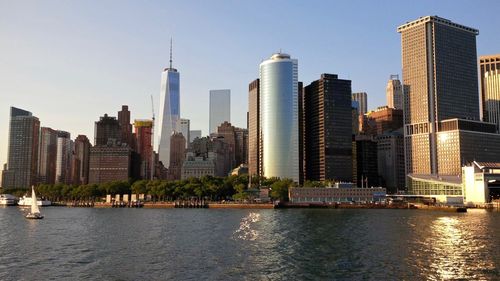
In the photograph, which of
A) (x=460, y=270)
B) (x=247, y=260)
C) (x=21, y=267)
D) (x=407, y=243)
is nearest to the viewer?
(x=460, y=270)

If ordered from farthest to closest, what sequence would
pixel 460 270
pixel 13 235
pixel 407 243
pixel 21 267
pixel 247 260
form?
1. pixel 13 235
2. pixel 407 243
3. pixel 247 260
4. pixel 21 267
5. pixel 460 270

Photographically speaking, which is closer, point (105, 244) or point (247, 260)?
point (247, 260)

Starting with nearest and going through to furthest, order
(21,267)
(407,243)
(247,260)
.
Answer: (21,267) → (247,260) → (407,243)

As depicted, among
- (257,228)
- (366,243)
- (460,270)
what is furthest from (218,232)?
(460,270)

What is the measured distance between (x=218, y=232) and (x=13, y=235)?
4333 centimetres

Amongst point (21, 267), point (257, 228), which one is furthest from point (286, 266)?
point (257, 228)

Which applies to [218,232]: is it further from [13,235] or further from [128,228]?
[13,235]

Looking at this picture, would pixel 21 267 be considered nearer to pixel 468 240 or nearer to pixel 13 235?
pixel 13 235

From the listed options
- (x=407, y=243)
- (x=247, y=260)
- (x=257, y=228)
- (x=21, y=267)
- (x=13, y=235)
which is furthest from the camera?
(x=257, y=228)

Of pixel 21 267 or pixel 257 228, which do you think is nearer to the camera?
pixel 21 267

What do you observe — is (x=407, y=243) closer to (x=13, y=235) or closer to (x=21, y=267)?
(x=21, y=267)

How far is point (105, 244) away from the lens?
92.3m

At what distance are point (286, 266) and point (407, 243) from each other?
3159cm

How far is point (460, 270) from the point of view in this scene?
64375 mm
